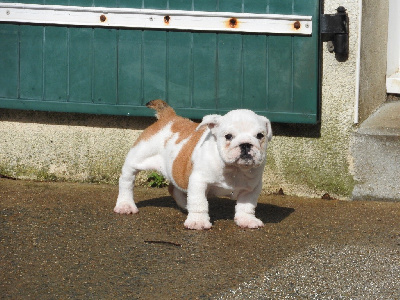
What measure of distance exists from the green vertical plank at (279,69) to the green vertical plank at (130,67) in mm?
1116

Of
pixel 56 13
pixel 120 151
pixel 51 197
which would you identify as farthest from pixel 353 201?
pixel 56 13

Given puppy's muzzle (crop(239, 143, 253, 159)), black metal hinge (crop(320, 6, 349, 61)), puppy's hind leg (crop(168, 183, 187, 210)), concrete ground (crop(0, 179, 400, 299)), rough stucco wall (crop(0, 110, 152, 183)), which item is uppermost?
black metal hinge (crop(320, 6, 349, 61))

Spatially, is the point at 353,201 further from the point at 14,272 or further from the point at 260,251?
the point at 14,272

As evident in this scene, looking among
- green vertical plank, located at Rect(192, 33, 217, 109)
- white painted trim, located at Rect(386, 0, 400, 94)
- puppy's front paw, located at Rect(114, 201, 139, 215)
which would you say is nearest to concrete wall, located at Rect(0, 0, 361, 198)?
green vertical plank, located at Rect(192, 33, 217, 109)

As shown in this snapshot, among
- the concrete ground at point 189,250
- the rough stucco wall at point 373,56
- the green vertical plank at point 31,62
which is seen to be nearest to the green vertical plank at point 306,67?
the rough stucco wall at point 373,56

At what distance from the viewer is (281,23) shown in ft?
22.0

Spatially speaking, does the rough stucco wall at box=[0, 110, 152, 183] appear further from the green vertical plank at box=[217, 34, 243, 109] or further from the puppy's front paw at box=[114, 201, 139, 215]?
the puppy's front paw at box=[114, 201, 139, 215]

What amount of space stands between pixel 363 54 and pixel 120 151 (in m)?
2.24

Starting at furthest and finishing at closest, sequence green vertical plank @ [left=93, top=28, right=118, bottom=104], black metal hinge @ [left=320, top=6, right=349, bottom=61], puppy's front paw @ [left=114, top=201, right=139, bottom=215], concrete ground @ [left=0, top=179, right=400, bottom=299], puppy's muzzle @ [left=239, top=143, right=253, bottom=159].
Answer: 1. green vertical plank @ [left=93, top=28, right=118, bottom=104]
2. black metal hinge @ [left=320, top=6, right=349, bottom=61]
3. puppy's front paw @ [left=114, top=201, right=139, bottom=215]
4. puppy's muzzle @ [left=239, top=143, right=253, bottom=159]
5. concrete ground @ [left=0, top=179, right=400, bottom=299]

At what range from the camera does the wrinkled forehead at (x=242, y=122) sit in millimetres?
5465

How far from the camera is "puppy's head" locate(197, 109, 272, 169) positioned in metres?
5.37

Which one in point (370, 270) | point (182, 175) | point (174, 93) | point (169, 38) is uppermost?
point (169, 38)

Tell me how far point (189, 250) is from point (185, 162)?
2.94ft

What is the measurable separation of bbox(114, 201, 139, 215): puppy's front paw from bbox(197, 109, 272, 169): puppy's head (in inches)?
38.9
